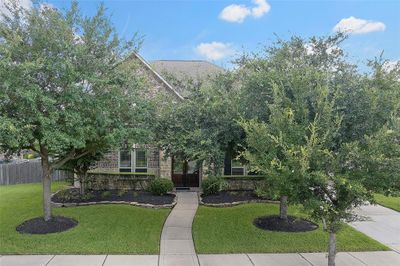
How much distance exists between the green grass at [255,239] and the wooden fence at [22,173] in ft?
48.0

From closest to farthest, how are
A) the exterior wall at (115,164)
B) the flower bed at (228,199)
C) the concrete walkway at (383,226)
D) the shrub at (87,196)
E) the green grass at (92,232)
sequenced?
the green grass at (92,232) < the concrete walkway at (383,226) < the flower bed at (228,199) < the shrub at (87,196) < the exterior wall at (115,164)

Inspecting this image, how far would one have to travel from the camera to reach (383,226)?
1147 cm

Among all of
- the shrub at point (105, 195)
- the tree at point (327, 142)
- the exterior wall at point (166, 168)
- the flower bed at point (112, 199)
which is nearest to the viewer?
the tree at point (327, 142)

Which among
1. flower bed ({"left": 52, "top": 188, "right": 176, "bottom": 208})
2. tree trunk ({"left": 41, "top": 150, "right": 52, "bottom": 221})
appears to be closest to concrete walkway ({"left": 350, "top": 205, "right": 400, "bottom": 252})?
flower bed ({"left": 52, "top": 188, "right": 176, "bottom": 208})

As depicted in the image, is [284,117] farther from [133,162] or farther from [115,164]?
[115,164]

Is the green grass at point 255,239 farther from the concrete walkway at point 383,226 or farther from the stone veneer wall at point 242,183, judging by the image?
the stone veneer wall at point 242,183

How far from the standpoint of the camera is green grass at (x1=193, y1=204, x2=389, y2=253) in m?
9.06

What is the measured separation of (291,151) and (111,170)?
14344 mm

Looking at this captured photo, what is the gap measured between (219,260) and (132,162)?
1137 cm

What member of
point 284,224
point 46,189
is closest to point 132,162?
point 46,189

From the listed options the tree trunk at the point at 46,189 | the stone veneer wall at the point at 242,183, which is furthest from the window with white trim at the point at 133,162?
Result: the tree trunk at the point at 46,189

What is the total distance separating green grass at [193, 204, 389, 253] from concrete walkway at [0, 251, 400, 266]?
1.26 feet

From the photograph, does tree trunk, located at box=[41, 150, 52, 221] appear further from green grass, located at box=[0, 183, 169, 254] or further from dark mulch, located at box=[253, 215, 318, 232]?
dark mulch, located at box=[253, 215, 318, 232]

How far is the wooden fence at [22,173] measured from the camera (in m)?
23.0
